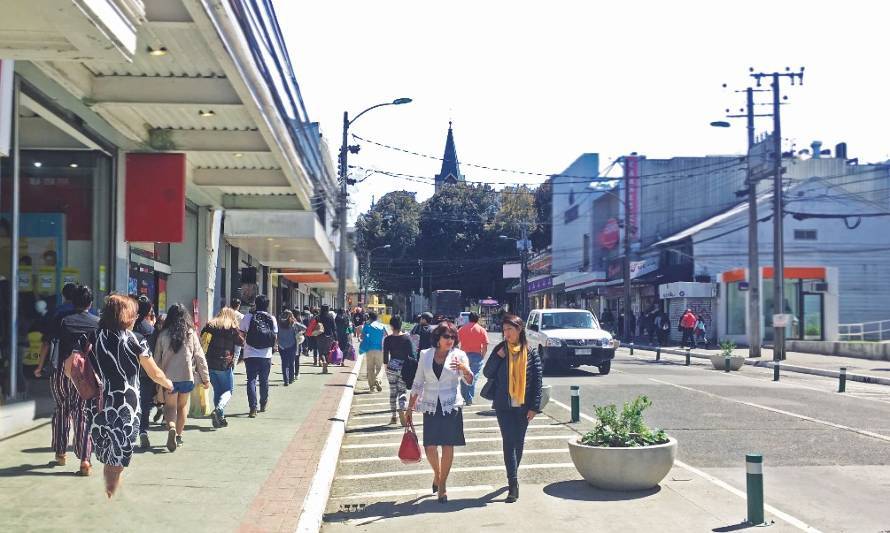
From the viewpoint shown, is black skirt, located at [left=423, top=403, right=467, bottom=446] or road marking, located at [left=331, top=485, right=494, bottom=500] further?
road marking, located at [left=331, top=485, right=494, bottom=500]

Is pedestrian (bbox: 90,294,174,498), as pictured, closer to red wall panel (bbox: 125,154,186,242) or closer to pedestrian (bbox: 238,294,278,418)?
pedestrian (bbox: 238,294,278,418)

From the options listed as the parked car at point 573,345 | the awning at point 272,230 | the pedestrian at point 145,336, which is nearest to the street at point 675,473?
the pedestrian at point 145,336

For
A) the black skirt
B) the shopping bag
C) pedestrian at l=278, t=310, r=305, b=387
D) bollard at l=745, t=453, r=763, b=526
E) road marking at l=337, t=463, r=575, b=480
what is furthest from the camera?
pedestrian at l=278, t=310, r=305, b=387

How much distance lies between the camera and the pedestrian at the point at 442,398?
816 centimetres

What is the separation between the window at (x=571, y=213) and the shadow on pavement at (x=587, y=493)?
203ft

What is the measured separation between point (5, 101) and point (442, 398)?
5325 mm

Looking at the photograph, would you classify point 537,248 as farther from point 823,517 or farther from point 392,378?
point 823,517

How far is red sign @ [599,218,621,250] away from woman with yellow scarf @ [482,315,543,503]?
49914 mm

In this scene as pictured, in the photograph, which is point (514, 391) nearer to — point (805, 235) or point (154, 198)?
point (154, 198)

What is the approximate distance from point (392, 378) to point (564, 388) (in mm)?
6048

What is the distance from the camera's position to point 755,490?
7254mm

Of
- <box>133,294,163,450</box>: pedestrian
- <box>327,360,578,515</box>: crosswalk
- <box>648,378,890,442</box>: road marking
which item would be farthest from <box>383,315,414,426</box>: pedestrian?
<box>648,378,890,442</box>: road marking

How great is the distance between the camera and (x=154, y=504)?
734 centimetres

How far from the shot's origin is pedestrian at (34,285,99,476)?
27.5 ft
